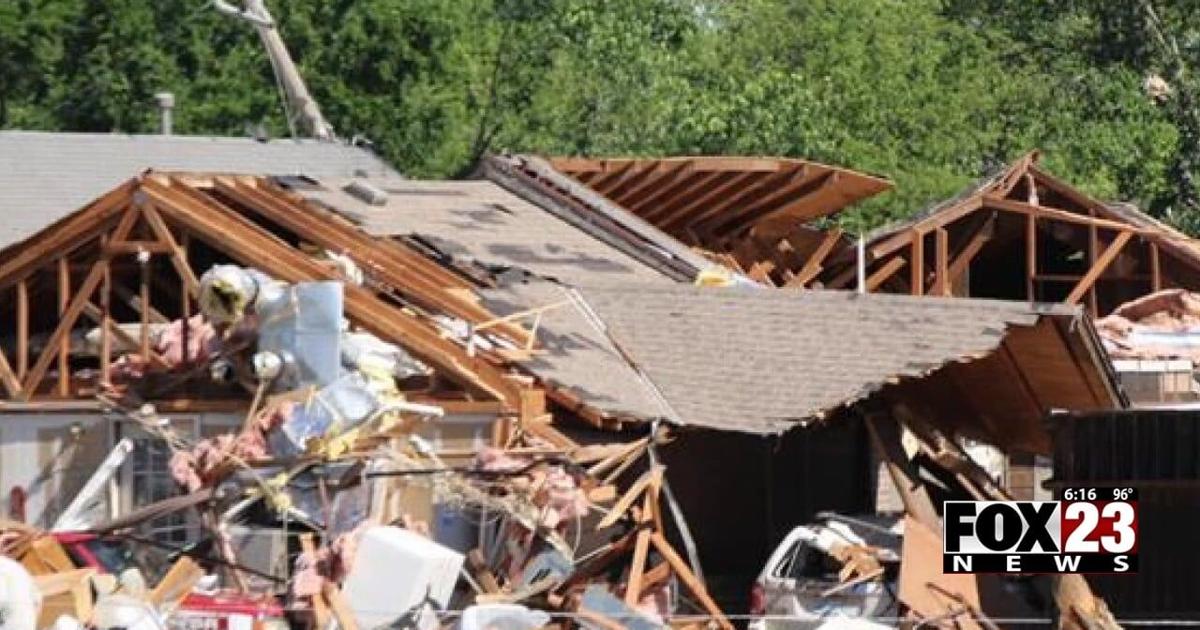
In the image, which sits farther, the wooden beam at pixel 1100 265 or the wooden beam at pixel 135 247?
the wooden beam at pixel 1100 265

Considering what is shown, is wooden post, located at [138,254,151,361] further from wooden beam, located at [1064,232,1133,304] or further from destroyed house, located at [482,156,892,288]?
wooden beam, located at [1064,232,1133,304]

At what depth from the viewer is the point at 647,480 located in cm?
2291

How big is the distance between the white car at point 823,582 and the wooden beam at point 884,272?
11.6 meters

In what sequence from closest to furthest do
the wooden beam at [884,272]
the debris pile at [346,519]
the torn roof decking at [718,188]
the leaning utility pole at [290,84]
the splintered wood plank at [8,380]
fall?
the debris pile at [346,519] < the splintered wood plank at [8,380] < the torn roof decking at [718,188] < the wooden beam at [884,272] < the leaning utility pole at [290,84]

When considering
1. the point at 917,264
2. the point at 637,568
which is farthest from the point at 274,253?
the point at 917,264

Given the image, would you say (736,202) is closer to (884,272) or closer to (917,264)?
(884,272)

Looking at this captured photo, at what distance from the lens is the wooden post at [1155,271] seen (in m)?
37.7

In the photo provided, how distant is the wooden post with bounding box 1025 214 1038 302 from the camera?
3744cm

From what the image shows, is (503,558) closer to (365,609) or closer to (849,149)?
(365,609)

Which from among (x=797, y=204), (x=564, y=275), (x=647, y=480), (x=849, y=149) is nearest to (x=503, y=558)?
(x=647, y=480)

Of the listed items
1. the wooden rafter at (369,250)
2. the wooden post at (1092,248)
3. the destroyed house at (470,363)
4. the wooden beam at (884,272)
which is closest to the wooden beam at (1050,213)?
the wooden post at (1092,248)

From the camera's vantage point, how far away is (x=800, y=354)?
82.9 ft

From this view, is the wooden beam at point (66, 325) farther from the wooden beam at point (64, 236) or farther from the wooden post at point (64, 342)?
the wooden beam at point (64, 236)

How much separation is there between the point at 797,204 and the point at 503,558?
1188cm
